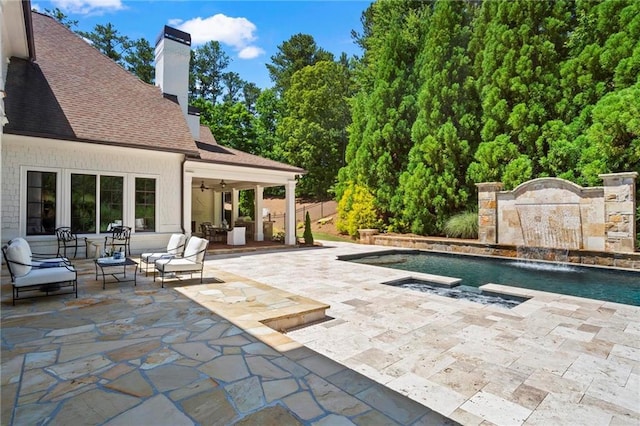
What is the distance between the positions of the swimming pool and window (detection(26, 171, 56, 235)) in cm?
867

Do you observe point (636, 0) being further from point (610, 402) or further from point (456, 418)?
point (456, 418)

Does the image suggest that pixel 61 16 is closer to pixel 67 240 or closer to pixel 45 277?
pixel 67 240

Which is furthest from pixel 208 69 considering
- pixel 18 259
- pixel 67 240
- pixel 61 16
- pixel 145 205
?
pixel 18 259

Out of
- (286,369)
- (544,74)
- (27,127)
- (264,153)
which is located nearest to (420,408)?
(286,369)

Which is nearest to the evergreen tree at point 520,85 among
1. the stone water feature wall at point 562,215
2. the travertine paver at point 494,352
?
the stone water feature wall at point 562,215

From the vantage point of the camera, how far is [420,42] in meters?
17.5

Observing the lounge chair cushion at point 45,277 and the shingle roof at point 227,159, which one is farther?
the shingle roof at point 227,159

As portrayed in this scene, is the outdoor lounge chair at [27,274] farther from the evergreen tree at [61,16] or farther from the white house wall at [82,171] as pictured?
the evergreen tree at [61,16]

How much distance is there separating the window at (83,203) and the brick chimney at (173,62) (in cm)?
528

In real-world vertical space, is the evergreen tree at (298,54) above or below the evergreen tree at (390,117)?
above

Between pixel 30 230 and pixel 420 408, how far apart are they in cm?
1090

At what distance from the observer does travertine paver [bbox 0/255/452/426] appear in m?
2.39

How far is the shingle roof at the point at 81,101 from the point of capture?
31.1 feet

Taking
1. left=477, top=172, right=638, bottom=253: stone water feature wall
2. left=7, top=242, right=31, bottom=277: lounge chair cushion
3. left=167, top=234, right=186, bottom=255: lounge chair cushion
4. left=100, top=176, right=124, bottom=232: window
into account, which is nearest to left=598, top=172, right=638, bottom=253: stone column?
left=477, top=172, right=638, bottom=253: stone water feature wall
